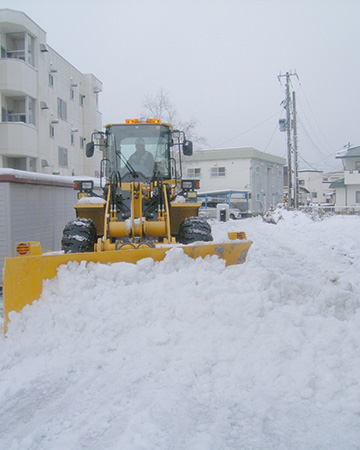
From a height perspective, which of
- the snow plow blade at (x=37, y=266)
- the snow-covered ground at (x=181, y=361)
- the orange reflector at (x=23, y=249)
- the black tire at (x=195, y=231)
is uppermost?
the black tire at (x=195, y=231)

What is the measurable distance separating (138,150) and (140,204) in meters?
1.13

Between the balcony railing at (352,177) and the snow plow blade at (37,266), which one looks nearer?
the snow plow blade at (37,266)

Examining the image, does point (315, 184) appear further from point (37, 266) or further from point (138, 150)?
point (37, 266)

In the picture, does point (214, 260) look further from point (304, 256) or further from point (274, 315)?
point (304, 256)

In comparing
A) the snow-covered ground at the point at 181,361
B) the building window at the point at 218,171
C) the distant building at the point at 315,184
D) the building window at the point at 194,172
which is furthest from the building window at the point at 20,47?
the distant building at the point at 315,184

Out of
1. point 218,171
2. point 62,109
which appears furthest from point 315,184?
point 62,109

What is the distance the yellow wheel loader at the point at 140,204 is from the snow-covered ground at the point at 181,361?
1.06 metres

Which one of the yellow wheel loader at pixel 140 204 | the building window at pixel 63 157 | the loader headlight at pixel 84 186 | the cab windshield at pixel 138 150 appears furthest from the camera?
the building window at pixel 63 157

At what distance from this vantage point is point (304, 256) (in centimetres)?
1220

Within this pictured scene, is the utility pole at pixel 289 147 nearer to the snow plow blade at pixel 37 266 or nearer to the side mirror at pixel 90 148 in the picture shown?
the side mirror at pixel 90 148

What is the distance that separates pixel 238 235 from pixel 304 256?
20.9 ft

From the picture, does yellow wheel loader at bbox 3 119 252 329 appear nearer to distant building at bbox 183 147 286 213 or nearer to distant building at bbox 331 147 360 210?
distant building at bbox 183 147 286 213

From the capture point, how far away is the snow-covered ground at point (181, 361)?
3.04 m

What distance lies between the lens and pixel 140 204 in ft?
22.3
